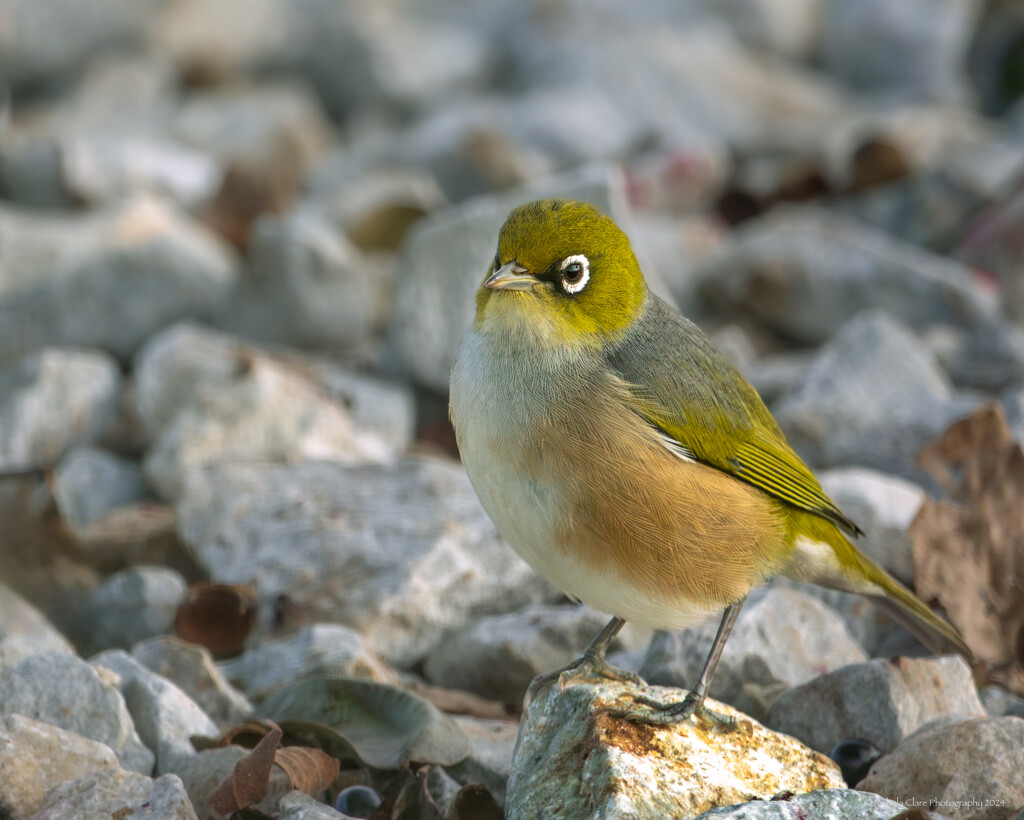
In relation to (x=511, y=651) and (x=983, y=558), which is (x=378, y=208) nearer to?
(x=511, y=651)

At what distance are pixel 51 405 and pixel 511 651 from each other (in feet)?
8.89

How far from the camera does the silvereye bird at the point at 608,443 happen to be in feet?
10.9

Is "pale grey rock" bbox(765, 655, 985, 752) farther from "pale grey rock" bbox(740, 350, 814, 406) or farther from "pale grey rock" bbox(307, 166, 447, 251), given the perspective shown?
"pale grey rock" bbox(307, 166, 447, 251)

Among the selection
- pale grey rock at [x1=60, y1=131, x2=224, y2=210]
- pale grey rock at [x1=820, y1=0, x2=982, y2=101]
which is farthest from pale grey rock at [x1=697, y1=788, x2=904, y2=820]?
pale grey rock at [x1=820, y1=0, x2=982, y2=101]

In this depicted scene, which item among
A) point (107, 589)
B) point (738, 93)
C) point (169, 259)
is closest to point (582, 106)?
point (738, 93)

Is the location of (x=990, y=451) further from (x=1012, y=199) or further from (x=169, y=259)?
(x=169, y=259)

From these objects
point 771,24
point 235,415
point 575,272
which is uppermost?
point 771,24

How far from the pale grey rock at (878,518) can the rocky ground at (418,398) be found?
0.07 ft

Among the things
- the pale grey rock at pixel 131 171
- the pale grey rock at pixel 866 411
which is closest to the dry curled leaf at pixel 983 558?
the pale grey rock at pixel 866 411

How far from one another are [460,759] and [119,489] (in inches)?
102

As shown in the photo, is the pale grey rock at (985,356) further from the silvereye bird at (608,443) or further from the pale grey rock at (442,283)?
the silvereye bird at (608,443)

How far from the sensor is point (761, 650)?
4.06m

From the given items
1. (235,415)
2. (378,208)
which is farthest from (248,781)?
(378,208)

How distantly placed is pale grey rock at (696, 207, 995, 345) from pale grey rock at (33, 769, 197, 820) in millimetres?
5144
